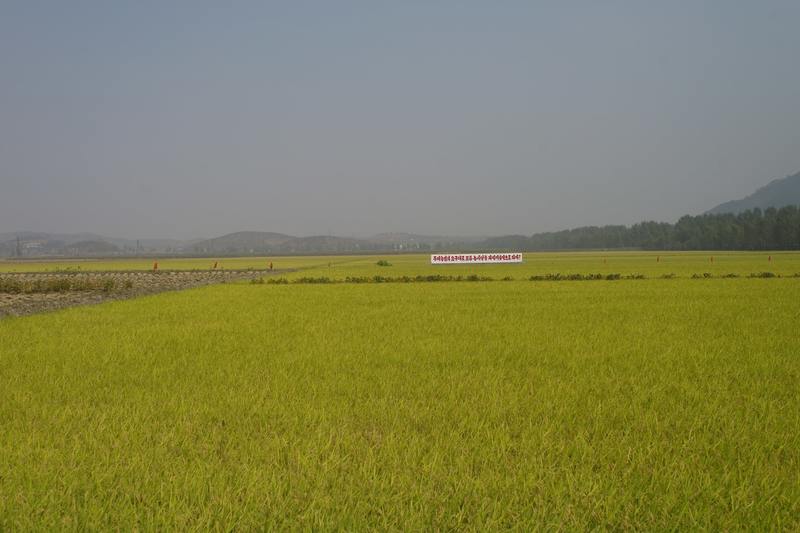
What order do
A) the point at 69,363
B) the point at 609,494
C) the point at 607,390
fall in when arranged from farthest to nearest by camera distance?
the point at 69,363, the point at 607,390, the point at 609,494

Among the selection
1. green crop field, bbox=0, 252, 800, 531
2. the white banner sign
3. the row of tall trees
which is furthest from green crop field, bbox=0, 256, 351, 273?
the row of tall trees

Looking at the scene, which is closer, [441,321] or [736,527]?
[736,527]

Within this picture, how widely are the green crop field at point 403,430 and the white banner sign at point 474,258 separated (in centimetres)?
4207

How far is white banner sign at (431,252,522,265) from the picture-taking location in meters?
53.6

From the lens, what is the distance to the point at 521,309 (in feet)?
54.1

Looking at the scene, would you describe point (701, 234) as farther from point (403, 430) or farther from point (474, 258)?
point (403, 430)

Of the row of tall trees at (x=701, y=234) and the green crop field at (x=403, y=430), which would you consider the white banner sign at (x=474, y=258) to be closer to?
the green crop field at (x=403, y=430)

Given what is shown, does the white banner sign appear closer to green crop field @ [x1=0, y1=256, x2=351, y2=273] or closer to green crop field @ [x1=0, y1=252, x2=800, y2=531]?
green crop field @ [x1=0, y1=256, x2=351, y2=273]

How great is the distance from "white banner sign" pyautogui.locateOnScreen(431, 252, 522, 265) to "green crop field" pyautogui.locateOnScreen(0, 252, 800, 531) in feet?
138

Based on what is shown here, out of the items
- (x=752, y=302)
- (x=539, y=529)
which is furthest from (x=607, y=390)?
(x=752, y=302)

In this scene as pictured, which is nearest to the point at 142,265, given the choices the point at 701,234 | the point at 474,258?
the point at 474,258

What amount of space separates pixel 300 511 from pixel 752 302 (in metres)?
17.5

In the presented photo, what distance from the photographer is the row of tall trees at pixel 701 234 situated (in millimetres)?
97875

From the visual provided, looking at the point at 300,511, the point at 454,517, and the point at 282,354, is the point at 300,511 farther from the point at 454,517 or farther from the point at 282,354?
the point at 282,354
